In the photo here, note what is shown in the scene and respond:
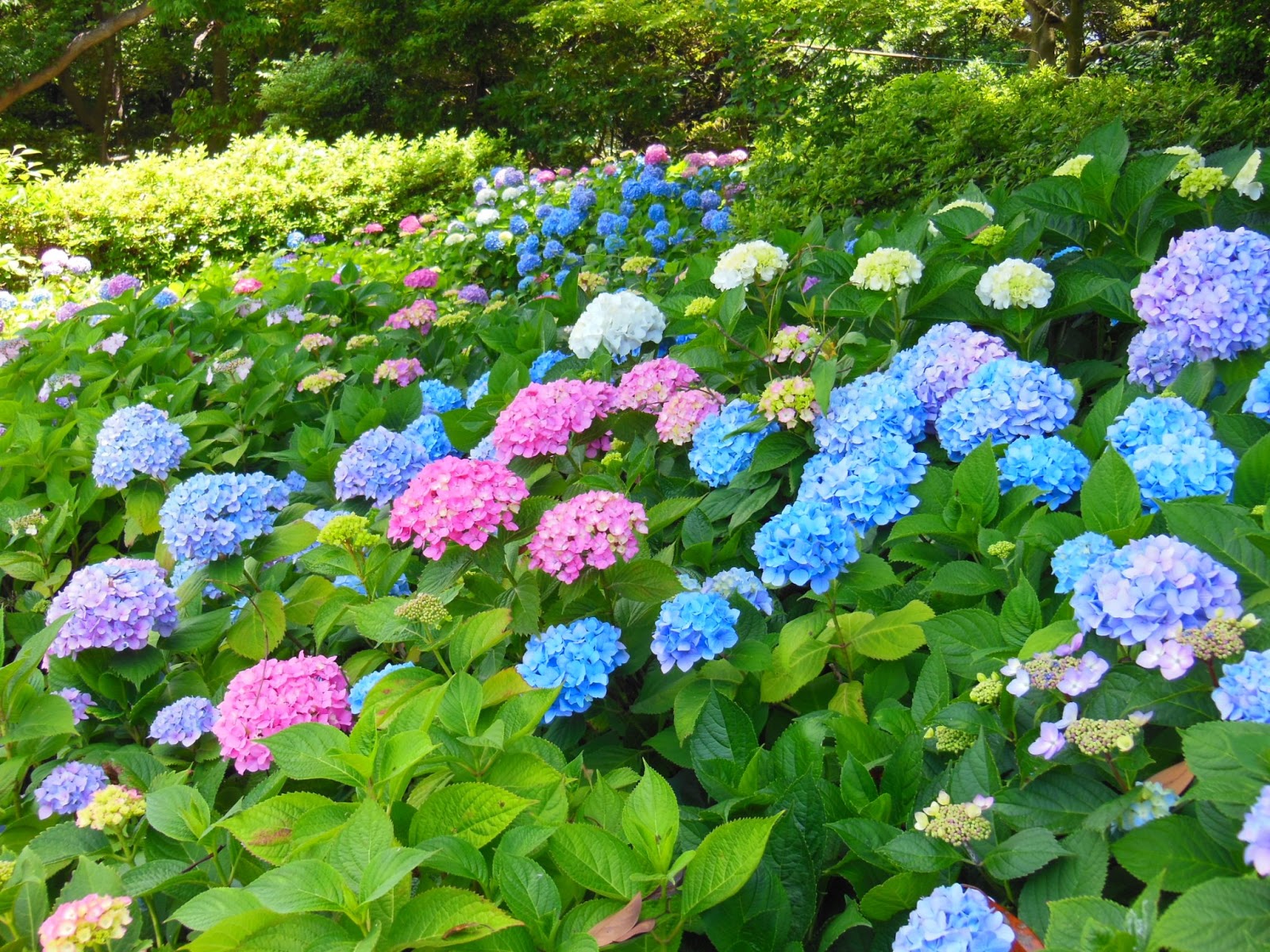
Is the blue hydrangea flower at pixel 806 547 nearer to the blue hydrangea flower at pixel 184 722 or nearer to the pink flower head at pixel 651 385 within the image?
the pink flower head at pixel 651 385

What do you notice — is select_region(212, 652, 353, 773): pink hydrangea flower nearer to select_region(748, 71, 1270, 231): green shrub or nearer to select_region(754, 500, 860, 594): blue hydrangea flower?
select_region(754, 500, 860, 594): blue hydrangea flower

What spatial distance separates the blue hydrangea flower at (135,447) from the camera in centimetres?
276

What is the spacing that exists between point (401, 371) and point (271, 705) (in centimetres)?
174

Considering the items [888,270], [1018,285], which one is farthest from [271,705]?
[1018,285]

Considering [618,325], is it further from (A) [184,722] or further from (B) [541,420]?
(A) [184,722]

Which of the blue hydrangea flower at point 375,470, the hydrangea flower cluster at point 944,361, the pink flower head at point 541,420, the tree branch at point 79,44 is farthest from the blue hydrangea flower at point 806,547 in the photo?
the tree branch at point 79,44

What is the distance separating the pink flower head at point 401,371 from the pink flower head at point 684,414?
4.12ft

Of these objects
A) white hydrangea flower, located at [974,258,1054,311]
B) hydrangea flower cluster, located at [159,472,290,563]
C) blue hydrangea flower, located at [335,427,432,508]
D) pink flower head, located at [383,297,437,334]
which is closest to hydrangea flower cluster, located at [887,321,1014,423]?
white hydrangea flower, located at [974,258,1054,311]

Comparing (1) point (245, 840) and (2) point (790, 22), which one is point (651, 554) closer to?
(1) point (245, 840)

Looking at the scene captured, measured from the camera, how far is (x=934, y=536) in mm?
Answer: 1863

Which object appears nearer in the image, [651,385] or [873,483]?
[873,483]

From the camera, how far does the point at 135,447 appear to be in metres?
2.76

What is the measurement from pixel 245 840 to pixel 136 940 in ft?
0.82

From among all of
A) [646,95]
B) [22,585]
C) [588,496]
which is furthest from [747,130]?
[588,496]
